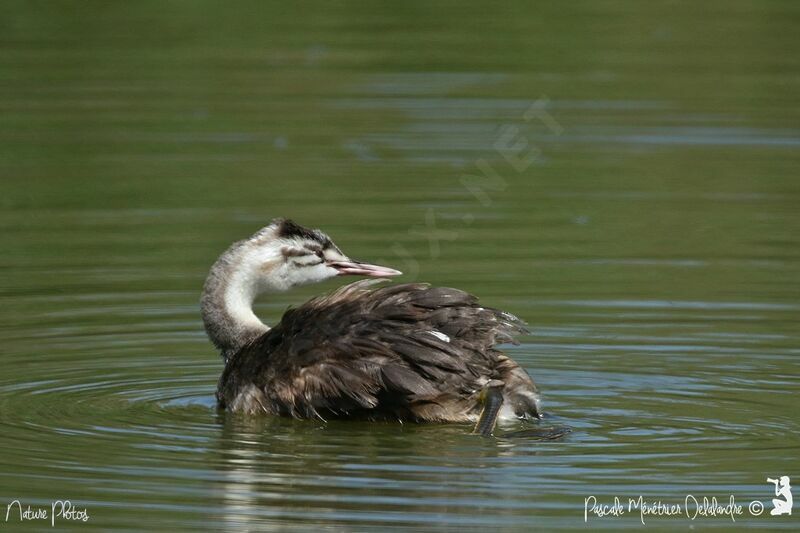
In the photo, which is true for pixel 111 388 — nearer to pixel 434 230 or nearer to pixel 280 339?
pixel 280 339

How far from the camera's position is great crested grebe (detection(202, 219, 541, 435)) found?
28.6ft

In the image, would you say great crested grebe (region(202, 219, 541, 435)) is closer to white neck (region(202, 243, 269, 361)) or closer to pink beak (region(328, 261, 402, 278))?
white neck (region(202, 243, 269, 361))

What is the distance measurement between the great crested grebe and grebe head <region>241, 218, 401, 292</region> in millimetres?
575
